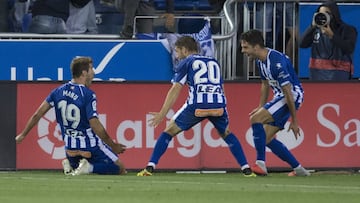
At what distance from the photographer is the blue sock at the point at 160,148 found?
15641mm

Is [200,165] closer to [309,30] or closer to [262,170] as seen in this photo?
[262,170]

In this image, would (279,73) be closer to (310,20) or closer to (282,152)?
(282,152)

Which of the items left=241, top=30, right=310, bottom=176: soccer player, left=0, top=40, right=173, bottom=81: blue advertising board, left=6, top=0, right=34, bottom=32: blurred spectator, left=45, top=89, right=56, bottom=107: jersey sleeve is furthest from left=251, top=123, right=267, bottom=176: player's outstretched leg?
left=6, top=0, right=34, bottom=32: blurred spectator

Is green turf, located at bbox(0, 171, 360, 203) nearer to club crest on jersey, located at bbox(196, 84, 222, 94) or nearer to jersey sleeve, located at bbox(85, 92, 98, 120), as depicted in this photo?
jersey sleeve, located at bbox(85, 92, 98, 120)

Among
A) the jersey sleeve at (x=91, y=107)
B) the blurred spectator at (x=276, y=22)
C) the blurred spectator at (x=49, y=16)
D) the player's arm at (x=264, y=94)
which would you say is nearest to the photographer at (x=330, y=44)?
the blurred spectator at (x=276, y=22)

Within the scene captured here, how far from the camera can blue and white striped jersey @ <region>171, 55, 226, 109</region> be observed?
615 inches

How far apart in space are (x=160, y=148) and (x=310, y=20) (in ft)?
15.8

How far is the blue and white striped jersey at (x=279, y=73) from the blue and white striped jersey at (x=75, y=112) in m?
2.24

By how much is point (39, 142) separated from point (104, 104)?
3.47ft

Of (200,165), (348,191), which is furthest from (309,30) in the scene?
(348,191)

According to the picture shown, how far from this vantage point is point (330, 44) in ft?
61.4

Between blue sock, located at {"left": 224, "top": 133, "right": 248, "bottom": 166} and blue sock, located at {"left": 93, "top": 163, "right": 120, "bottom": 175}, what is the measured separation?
1.49 meters

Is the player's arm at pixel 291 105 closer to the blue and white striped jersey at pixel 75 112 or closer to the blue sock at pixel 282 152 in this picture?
the blue sock at pixel 282 152

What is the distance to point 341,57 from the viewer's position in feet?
61.7
